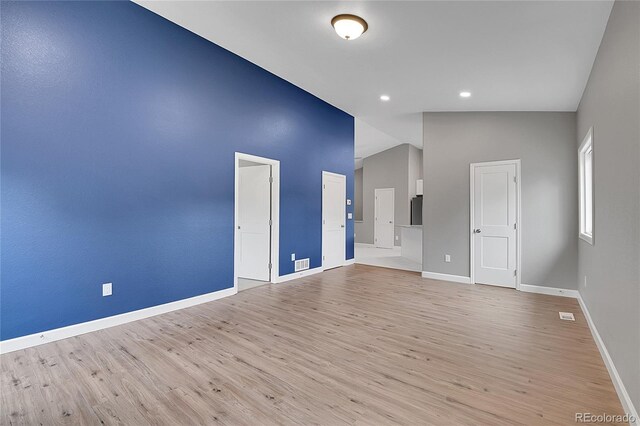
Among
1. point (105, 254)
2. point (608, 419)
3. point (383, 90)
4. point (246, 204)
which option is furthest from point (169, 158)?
point (608, 419)

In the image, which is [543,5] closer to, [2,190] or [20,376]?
[2,190]

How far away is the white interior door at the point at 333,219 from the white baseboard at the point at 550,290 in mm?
3340

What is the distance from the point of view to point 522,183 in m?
Answer: 5.02

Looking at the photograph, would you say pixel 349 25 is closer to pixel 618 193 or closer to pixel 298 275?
pixel 618 193

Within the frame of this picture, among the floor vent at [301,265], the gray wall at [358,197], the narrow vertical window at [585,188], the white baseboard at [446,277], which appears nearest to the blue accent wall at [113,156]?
the floor vent at [301,265]

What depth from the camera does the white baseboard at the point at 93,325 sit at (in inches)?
106

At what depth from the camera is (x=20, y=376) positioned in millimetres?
2273

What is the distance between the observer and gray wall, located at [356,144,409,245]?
1040 centimetres

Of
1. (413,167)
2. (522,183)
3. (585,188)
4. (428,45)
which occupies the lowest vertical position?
(585,188)

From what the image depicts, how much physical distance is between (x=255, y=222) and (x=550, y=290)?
4.82 metres

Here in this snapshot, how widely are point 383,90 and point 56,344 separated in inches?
202

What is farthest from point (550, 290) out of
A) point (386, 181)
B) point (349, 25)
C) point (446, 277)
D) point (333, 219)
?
point (386, 181)

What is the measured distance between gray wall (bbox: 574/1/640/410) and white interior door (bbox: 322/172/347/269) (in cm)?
412

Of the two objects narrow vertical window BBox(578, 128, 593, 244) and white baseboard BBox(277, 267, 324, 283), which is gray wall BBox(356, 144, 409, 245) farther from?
narrow vertical window BBox(578, 128, 593, 244)
